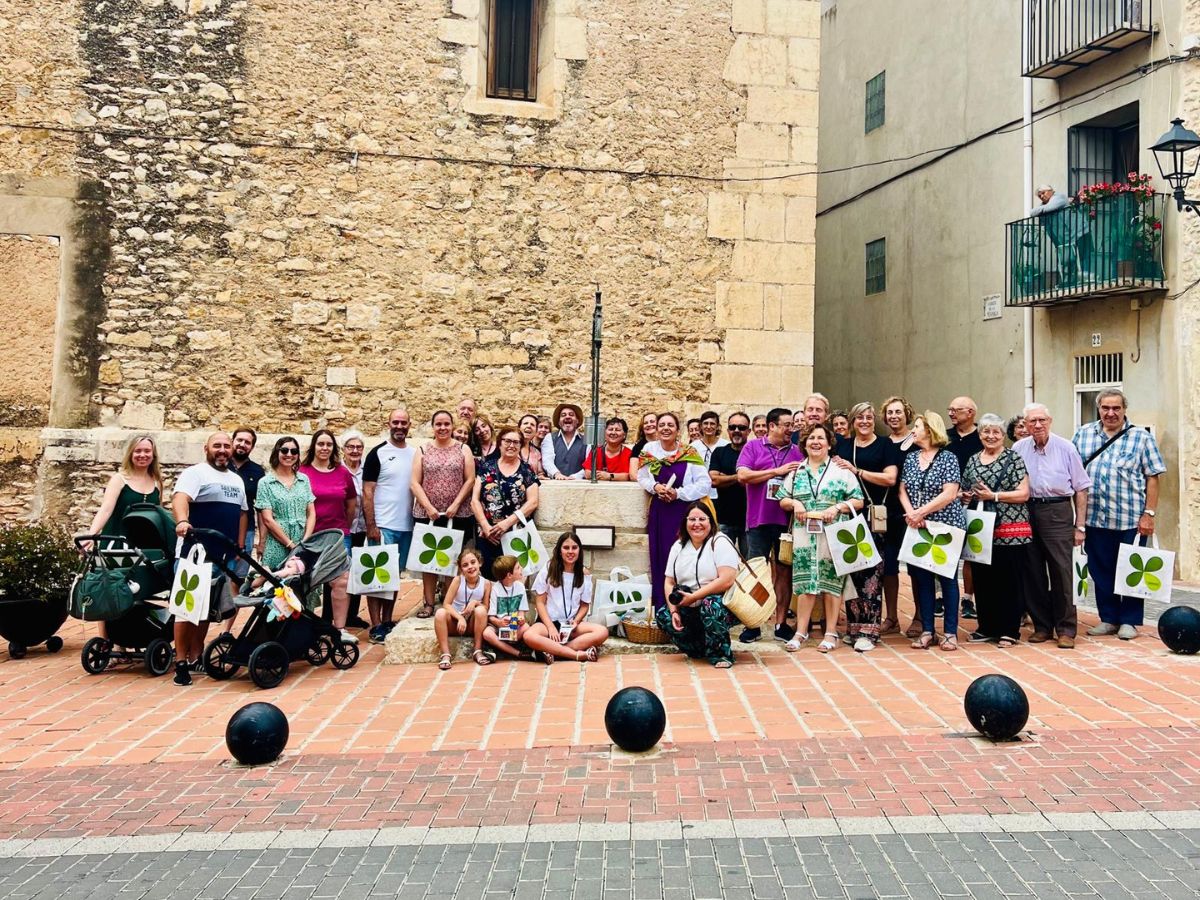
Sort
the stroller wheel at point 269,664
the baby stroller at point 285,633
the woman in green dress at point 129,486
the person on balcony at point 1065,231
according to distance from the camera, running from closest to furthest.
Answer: the stroller wheel at point 269,664
the baby stroller at point 285,633
the woman in green dress at point 129,486
the person on balcony at point 1065,231

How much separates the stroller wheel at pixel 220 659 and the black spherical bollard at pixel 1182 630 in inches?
252

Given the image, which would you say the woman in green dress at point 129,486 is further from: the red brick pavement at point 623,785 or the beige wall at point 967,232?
the beige wall at point 967,232

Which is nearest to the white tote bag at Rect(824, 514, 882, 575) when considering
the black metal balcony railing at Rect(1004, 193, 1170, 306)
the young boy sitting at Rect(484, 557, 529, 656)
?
the young boy sitting at Rect(484, 557, 529, 656)

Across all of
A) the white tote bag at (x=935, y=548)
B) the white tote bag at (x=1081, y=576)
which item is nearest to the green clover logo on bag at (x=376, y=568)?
the white tote bag at (x=935, y=548)

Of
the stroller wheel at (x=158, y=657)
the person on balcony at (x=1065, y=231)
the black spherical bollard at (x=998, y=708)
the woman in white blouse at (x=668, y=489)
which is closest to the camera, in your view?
the black spherical bollard at (x=998, y=708)

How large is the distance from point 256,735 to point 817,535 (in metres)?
4.15

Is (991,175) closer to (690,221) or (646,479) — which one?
(690,221)

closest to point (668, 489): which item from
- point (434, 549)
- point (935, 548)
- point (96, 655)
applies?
point (434, 549)

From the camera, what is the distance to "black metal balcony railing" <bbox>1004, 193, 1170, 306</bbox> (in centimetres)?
1236

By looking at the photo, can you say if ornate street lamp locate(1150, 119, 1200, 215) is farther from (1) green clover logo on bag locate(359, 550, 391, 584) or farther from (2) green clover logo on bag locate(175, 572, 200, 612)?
(2) green clover logo on bag locate(175, 572, 200, 612)

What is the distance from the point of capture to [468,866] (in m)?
3.98

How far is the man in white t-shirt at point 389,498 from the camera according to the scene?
329 inches

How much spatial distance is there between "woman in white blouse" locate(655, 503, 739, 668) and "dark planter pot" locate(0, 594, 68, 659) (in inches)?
177

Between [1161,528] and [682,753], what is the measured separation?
9.34 meters
